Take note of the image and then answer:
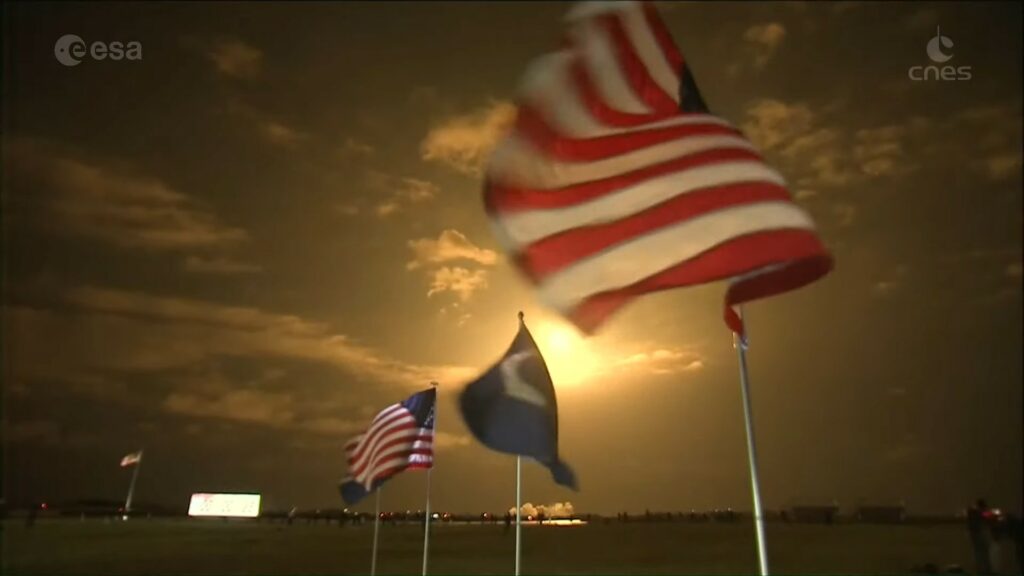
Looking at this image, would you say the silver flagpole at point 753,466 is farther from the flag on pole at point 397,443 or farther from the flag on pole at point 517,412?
the flag on pole at point 397,443

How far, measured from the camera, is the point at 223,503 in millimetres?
53938

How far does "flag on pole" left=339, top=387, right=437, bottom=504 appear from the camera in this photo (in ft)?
51.4

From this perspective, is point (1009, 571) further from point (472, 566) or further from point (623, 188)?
point (623, 188)

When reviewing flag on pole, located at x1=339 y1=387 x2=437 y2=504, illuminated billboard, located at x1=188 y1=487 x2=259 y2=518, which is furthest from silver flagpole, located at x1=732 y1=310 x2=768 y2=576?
illuminated billboard, located at x1=188 y1=487 x2=259 y2=518

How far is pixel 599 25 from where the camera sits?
580 cm

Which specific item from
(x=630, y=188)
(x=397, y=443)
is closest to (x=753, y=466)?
(x=630, y=188)

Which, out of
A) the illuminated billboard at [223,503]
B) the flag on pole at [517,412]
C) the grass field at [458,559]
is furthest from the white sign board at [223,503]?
the flag on pole at [517,412]

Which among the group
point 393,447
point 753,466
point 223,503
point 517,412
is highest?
point 223,503

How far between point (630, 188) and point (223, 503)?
5551 cm

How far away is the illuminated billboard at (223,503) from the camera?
164ft

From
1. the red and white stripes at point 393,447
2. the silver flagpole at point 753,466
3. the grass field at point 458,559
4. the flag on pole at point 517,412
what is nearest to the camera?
the silver flagpole at point 753,466

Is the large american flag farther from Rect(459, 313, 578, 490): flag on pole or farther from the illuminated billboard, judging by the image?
the illuminated billboard

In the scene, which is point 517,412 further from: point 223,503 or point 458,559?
point 223,503

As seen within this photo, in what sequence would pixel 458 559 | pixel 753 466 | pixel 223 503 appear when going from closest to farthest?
pixel 753 466 → pixel 458 559 → pixel 223 503
